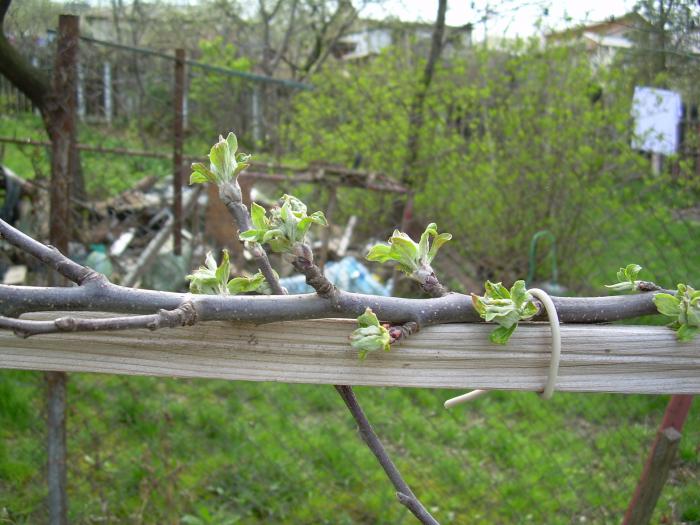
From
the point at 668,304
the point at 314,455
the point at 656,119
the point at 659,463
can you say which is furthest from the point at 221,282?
the point at 656,119

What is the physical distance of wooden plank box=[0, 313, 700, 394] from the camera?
3.18 ft

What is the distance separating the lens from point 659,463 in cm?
222

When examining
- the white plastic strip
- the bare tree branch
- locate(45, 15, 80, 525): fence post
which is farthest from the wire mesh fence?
the bare tree branch

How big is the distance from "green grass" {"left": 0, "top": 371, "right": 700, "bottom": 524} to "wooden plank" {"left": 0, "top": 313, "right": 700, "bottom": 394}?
2.04 metres

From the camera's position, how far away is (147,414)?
12.4ft

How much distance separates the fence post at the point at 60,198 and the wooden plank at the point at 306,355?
171 centimetres

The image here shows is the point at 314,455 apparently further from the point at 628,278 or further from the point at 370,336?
the point at 370,336

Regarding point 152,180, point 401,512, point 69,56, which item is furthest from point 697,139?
point 152,180

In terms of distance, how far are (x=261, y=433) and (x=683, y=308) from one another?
10.3ft

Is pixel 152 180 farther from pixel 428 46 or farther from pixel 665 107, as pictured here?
pixel 665 107

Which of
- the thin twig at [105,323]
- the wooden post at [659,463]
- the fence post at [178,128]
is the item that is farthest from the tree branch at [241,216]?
the fence post at [178,128]

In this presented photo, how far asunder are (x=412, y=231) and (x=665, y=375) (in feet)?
14.4

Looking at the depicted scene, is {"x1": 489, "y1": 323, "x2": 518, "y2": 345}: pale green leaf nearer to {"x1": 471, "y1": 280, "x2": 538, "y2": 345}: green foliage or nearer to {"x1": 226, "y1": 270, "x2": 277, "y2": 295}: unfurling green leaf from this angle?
{"x1": 471, "y1": 280, "x2": 538, "y2": 345}: green foliage

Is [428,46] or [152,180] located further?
[428,46]
